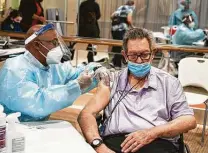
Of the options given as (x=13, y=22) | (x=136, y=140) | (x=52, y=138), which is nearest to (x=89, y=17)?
(x=13, y=22)

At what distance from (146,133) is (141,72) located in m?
0.36

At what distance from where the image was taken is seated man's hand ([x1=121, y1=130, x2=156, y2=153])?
5.43 feet

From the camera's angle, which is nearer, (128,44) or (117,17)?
(128,44)

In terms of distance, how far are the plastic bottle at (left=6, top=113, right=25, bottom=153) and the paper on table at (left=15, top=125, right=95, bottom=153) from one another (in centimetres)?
8

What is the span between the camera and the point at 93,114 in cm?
181

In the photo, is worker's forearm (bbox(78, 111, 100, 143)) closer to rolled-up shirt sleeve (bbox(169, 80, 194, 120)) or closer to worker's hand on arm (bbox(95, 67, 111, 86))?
worker's hand on arm (bbox(95, 67, 111, 86))

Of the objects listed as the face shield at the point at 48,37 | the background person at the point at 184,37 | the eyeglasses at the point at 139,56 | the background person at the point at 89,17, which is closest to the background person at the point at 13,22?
the background person at the point at 89,17

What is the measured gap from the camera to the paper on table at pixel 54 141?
132cm

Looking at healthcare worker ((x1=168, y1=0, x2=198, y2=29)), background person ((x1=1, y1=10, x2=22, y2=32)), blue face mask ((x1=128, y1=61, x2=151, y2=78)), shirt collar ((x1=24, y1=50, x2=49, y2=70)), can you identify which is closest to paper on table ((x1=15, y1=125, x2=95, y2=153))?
shirt collar ((x1=24, y1=50, x2=49, y2=70))

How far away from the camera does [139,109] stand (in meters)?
1.80

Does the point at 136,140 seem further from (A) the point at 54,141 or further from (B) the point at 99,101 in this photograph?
(A) the point at 54,141

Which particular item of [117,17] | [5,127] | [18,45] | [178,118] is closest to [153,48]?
[178,118]

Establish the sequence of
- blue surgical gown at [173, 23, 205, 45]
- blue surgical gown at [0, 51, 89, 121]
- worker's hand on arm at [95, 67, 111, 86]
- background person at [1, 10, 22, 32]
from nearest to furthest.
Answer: blue surgical gown at [0, 51, 89, 121], worker's hand on arm at [95, 67, 111, 86], blue surgical gown at [173, 23, 205, 45], background person at [1, 10, 22, 32]

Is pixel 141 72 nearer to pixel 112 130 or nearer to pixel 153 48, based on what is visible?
pixel 153 48
